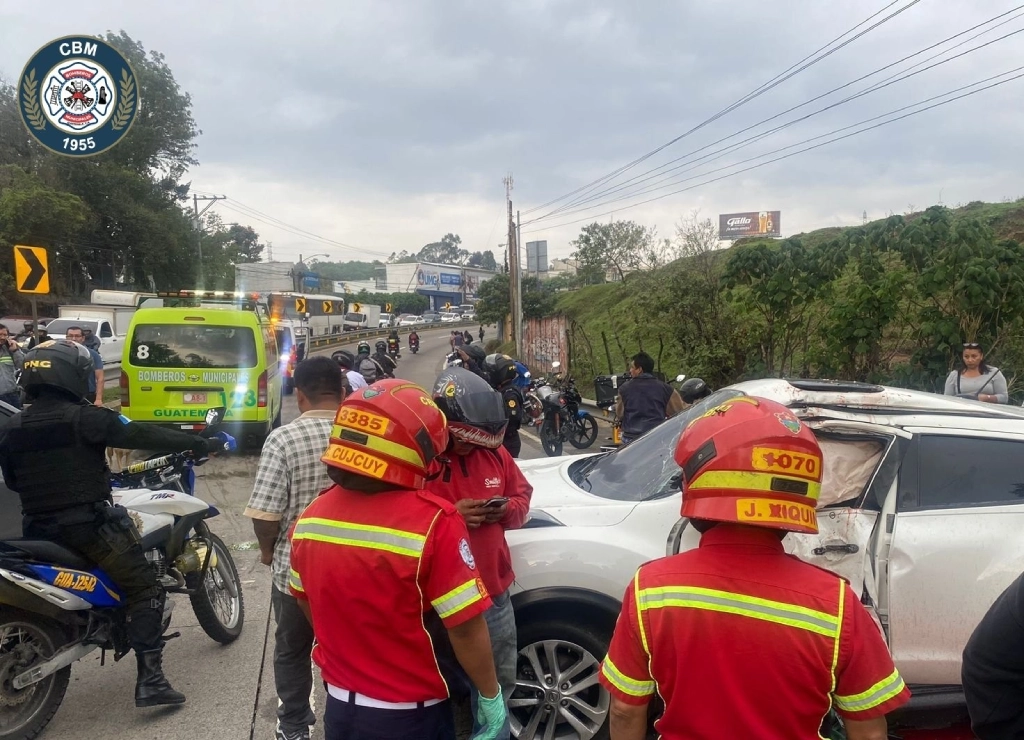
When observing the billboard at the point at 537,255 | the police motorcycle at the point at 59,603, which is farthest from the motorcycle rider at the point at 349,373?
the billboard at the point at 537,255

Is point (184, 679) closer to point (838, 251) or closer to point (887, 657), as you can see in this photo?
point (887, 657)

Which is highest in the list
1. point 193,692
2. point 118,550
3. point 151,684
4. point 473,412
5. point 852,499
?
point 473,412

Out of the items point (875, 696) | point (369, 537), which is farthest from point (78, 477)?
point (875, 696)

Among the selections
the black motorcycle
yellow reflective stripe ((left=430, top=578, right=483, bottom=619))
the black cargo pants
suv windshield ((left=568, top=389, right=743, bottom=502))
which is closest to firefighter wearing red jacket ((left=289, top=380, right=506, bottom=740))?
yellow reflective stripe ((left=430, top=578, right=483, bottom=619))

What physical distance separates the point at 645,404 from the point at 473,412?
4384 mm

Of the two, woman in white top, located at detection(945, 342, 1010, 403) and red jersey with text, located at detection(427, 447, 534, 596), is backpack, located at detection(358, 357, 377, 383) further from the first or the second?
red jersey with text, located at detection(427, 447, 534, 596)

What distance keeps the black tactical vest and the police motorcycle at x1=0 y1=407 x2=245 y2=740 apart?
21 cm

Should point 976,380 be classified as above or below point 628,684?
above

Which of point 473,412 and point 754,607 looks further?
point 473,412

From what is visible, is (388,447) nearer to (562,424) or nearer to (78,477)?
(78,477)

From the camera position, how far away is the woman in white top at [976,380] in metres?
7.36

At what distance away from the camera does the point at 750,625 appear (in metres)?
1.50

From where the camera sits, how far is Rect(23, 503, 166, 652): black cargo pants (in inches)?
141

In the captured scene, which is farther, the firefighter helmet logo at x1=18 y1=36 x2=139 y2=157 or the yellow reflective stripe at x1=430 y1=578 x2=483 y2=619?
the firefighter helmet logo at x1=18 y1=36 x2=139 y2=157
